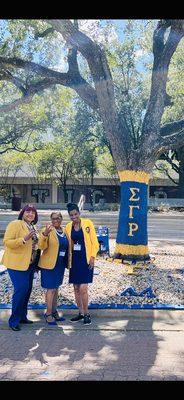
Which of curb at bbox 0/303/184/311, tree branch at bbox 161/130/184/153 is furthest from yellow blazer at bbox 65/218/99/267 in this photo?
tree branch at bbox 161/130/184/153

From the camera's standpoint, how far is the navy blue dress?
20.4 feet

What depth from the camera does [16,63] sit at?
10602 millimetres

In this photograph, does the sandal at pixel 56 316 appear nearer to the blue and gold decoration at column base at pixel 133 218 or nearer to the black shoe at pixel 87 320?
the black shoe at pixel 87 320

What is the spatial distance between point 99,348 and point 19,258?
4.77 ft

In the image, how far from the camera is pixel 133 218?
993 centimetres

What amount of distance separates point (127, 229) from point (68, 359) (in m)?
5.26

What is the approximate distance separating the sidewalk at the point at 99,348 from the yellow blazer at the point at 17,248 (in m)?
0.79

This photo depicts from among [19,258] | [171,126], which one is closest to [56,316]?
[19,258]

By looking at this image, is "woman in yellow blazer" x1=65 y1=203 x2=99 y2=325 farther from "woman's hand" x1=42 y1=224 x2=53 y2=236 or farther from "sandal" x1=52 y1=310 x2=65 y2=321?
"woman's hand" x1=42 y1=224 x2=53 y2=236

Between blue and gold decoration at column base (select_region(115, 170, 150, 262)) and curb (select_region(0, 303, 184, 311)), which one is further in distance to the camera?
blue and gold decoration at column base (select_region(115, 170, 150, 262))

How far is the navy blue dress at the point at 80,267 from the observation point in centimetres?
620
